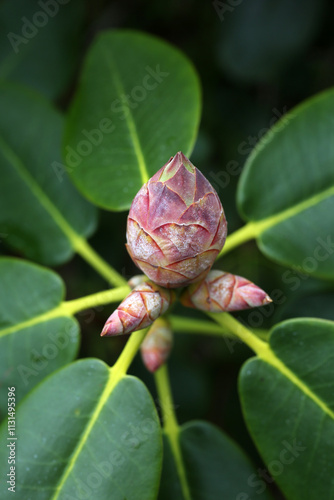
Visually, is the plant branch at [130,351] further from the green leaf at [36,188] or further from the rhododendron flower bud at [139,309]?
the green leaf at [36,188]

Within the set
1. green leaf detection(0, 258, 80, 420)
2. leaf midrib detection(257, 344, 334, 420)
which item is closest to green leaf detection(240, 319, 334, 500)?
leaf midrib detection(257, 344, 334, 420)

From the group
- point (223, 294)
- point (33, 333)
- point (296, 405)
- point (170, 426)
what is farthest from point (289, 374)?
point (33, 333)

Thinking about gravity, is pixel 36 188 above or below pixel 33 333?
above

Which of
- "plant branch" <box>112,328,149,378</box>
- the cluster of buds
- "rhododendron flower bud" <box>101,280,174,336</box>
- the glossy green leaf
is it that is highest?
the glossy green leaf

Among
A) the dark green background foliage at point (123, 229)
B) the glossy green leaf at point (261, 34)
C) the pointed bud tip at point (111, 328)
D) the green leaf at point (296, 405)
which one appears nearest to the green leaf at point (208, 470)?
the dark green background foliage at point (123, 229)

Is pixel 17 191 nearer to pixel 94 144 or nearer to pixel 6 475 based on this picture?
pixel 94 144

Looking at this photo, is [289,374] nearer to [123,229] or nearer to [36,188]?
[36,188]

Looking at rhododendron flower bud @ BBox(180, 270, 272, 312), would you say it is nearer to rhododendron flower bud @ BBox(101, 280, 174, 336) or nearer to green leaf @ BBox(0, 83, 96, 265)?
rhododendron flower bud @ BBox(101, 280, 174, 336)
